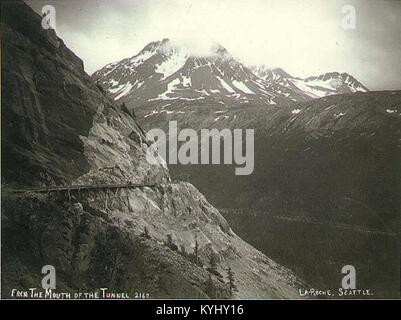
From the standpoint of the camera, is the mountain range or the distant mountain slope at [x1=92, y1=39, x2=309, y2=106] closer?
the mountain range

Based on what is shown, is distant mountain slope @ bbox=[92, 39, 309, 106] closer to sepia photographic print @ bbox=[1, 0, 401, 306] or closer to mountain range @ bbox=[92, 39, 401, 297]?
mountain range @ bbox=[92, 39, 401, 297]

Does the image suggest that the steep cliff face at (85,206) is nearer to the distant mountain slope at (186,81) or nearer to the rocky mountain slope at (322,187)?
the rocky mountain slope at (322,187)

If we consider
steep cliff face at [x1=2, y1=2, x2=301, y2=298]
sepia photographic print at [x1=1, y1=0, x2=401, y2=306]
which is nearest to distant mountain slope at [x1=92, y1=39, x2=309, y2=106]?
sepia photographic print at [x1=1, y1=0, x2=401, y2=306]

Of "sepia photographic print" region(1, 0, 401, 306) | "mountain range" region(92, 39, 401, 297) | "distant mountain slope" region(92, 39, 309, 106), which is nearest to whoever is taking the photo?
"sepia photographic print" region(1, 0, 401, 306)

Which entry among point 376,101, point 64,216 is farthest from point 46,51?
point 376,101

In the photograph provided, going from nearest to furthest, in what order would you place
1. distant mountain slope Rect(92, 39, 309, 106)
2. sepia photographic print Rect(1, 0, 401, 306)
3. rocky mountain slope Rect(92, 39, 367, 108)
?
sepia photographic print Rect(1, 0, 401, 306)
rocky mountain slope Rect(92, 39, 367, 108)
distant mountain slope Rect(92, 39, 309, 106)

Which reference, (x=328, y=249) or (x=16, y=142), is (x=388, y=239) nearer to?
(x=328, y=249)

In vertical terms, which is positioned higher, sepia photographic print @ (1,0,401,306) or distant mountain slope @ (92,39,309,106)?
distant mountain slope @ (92,39,309,106)

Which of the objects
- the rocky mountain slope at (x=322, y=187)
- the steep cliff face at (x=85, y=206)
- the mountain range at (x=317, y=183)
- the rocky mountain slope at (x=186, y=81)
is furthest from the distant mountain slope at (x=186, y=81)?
the steep cliff face at (x=85, y=206)

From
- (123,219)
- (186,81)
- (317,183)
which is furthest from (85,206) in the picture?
(186,81)
